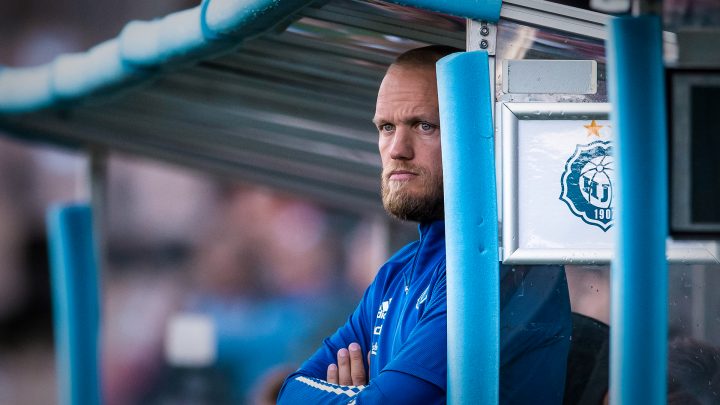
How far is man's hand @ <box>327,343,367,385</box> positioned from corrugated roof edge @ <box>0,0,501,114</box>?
1032mm

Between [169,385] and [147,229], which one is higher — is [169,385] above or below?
below

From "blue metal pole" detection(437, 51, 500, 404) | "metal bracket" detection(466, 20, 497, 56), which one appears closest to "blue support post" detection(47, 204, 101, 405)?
"metal bracket" detection(466, 20, 497, 56)

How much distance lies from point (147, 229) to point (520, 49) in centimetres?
1132

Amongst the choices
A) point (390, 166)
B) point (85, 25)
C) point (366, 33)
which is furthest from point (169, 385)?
point (390, 166)

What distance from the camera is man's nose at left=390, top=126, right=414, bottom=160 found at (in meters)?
3.38

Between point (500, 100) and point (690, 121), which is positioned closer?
point (690, 121)

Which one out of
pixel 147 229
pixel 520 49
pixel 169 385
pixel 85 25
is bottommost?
pixel 169 385

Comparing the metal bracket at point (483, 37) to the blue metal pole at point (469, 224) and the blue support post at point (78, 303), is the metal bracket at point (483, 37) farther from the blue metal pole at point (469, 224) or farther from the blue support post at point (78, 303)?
the blue support post at point (78, 303)

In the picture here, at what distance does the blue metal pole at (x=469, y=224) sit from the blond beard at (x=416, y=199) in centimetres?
24

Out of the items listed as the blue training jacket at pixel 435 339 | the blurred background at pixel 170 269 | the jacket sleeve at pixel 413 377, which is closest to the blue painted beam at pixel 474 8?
the blue training jacket at pixel 435 339

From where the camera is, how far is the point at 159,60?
5207mm

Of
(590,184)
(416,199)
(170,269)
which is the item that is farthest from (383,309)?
(170,269)

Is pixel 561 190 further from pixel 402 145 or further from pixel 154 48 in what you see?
pixel 154 48

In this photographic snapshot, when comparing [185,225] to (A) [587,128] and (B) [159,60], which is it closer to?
(B) [159,60]
